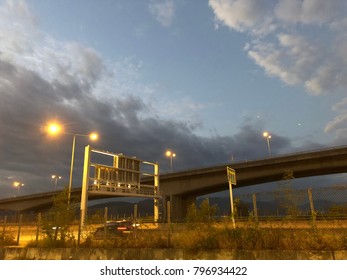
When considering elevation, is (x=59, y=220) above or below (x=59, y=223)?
above

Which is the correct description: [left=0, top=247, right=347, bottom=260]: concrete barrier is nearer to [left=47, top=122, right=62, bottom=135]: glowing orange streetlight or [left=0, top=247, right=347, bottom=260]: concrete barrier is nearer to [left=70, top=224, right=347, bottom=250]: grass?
[left=70, top=224, right=347, bottom=250]: grass

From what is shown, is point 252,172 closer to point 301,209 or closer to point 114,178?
point 114,178

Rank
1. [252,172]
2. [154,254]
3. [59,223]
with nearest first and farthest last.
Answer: [154,254], [59,223], [252,172]

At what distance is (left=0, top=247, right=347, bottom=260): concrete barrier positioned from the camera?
8984 mm

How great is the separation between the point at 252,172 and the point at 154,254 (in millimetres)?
46234

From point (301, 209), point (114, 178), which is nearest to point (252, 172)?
point (114, 178)

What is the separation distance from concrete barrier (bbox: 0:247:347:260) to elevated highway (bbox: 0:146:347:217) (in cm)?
2905

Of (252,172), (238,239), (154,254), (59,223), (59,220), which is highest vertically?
(252,172)

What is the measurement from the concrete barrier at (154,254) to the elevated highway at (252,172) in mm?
29048

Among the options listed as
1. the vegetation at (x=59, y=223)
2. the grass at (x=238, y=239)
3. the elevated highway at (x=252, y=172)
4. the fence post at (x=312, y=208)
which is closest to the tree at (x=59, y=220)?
the vegetation at (x=59, y=223)

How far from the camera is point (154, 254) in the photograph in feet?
35.3

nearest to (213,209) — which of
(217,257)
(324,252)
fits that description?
(217,257)

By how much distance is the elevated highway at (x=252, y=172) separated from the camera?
155ft

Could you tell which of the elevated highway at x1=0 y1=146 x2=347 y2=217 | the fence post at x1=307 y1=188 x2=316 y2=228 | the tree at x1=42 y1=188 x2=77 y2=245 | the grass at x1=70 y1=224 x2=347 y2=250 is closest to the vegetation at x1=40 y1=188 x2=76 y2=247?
the tree at x1=42 y1=188 x2=77 y2=245
